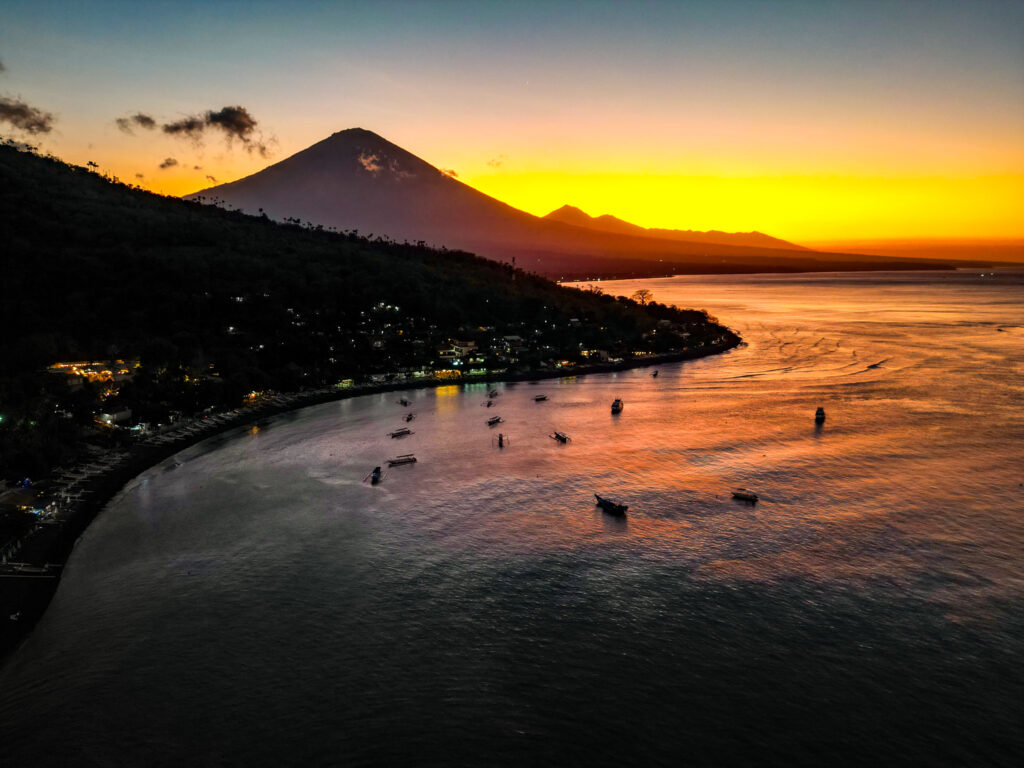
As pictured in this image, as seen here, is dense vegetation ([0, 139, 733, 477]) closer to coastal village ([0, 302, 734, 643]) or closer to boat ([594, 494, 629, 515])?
coastal village ([0, 302, 734, 643])

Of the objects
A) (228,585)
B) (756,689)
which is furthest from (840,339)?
(228,585)

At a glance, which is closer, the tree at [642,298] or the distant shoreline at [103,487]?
the distant shoreline at [103,487]

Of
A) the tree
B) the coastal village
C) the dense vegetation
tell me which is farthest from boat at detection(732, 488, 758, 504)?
the tree

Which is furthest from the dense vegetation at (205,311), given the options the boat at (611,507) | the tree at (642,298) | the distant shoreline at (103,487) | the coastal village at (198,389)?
the boat at (611,507)

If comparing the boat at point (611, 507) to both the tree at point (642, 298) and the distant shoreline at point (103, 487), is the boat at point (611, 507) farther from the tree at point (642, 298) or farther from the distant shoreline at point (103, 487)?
the tree at point (642, 298)

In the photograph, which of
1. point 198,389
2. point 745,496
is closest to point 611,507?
point 745,496

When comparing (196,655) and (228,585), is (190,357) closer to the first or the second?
(228,585)
